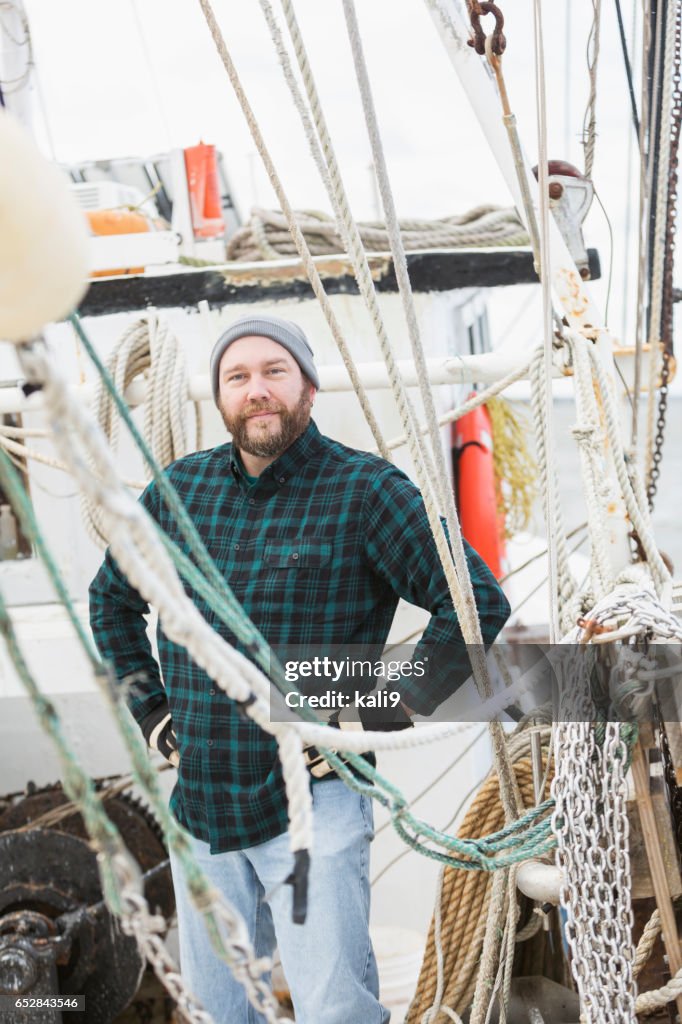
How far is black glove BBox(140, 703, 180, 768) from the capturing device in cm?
253

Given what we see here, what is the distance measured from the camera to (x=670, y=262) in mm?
3891

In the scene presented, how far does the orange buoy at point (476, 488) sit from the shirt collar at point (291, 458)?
1996 mm

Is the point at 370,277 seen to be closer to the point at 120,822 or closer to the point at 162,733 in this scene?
the point at 162,733

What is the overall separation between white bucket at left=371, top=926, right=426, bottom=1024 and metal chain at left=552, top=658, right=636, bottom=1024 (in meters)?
1.79

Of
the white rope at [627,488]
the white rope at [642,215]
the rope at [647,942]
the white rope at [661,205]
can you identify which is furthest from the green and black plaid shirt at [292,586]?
the white rope at [661,205]

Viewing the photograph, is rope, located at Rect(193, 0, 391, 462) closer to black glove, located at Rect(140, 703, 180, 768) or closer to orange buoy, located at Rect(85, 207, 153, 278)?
black glove, located at Rect(140, 703, 180, 768)

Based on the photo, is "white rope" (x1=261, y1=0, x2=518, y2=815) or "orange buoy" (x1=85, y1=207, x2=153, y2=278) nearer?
"white rope" (x1=261, y1=0, x2=518, y2=815)

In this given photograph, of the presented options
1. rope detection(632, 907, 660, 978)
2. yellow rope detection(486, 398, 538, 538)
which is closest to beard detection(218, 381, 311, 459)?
rope detection(632, 907, 660, 978)

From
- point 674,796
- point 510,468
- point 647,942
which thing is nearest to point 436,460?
point 674,796

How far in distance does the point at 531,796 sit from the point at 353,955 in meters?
0.67

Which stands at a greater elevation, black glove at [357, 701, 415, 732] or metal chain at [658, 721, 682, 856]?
black glove at [357, 701, 415, 732]

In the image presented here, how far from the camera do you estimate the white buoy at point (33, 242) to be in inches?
44.3

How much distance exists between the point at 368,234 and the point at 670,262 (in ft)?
4.70

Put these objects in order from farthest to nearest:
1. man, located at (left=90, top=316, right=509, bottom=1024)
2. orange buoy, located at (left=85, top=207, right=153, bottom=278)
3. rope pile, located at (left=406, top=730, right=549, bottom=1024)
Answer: orange buoy, located at (left=85, top=207, right=153, bottom=278)
rope pile, located at (left=406, top=730, right=549, bottom=1024)
man, located at (left=90, top=316, right=509, bottom=1024)
